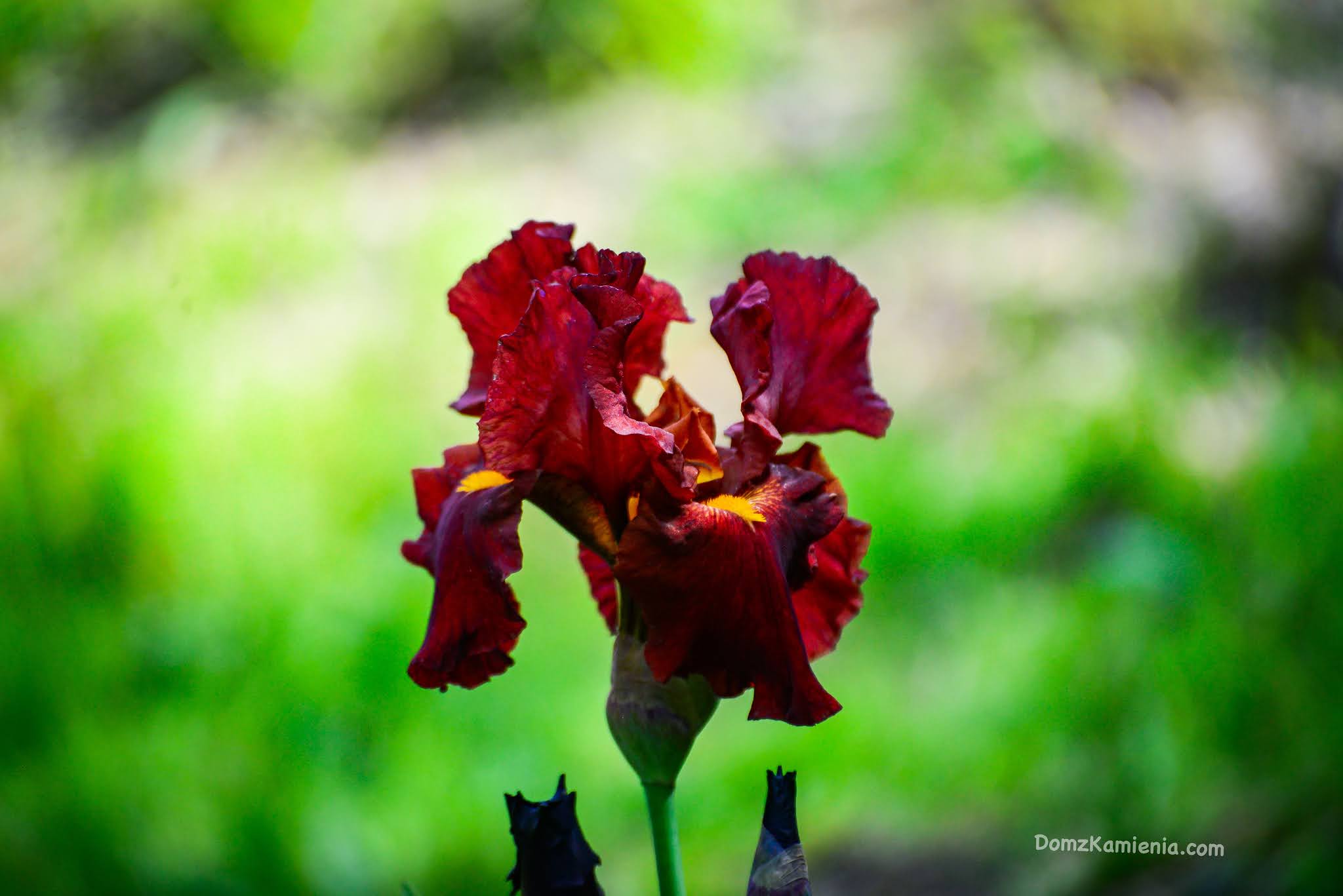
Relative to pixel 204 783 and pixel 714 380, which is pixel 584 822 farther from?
pixel 714 380

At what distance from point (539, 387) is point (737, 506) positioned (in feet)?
0.42

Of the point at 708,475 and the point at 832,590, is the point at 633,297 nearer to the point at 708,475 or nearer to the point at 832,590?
the point at 708,475

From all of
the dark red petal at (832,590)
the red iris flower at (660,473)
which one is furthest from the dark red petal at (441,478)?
the dark red petal at (832,590)

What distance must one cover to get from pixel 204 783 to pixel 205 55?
95.8 inches

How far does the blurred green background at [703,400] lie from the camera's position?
71.7 inches

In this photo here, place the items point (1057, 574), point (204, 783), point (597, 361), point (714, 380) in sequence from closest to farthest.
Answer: point (597, 361) → point (204, 783) → point (1057, 574) → point (714, 380)

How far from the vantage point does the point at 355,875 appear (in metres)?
1.68

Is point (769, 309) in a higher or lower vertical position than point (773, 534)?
higher

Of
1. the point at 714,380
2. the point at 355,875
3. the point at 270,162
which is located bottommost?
the point at 355,875

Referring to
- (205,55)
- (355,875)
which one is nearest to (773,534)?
(355,875)

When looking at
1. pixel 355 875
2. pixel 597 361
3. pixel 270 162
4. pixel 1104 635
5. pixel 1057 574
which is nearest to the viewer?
pixel 597 361

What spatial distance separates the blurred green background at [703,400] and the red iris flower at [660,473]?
115cm

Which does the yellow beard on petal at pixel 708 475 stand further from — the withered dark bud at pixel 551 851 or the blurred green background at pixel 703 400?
the blurred green background at pixel 703 400

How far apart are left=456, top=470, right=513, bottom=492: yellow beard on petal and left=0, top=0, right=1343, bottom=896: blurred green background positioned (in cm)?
116
